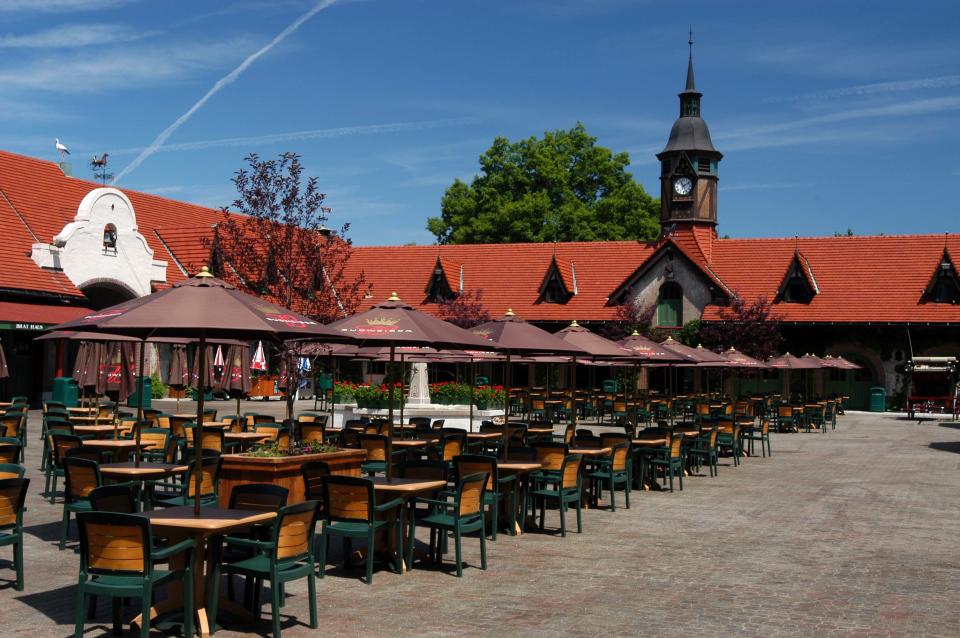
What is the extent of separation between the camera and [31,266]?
113 ft

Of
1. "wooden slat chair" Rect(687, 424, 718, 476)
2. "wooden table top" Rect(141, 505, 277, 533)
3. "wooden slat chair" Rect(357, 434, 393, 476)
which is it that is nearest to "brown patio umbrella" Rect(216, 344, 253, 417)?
"wooden slat chair" Rect(357, 434, 393, 476)

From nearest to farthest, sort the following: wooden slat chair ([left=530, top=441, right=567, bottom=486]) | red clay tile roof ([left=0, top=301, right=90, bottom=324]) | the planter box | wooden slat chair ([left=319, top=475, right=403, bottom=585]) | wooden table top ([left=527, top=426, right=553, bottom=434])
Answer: wooden slat chair ([left=319, top=475, right=403, bottom=585]) → the planter box → wooden slat chair ([left=530, top=441, right=567, bottom=486]) → wooden table top ([left=527, top=426, right=553, bottom=434]) → red clay tile roof ([left=0, top=301, right=90, bottom=324])

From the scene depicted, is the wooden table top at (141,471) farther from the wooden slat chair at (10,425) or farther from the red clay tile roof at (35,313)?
the red clay tile roof at (35,313)

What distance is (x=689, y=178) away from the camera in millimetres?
53781

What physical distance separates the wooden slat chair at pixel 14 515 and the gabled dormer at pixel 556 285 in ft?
140

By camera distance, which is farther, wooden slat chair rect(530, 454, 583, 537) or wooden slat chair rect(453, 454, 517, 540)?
wooden slat chair rect(530, 454, 583, 537)

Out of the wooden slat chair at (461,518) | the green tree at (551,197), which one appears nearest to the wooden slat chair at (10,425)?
the wooden slat chair at (461,518)

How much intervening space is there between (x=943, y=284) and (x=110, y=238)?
3508 centimetres

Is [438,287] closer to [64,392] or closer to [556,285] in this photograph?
[556,285]

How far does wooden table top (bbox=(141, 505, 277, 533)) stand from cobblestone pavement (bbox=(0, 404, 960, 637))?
0.87m

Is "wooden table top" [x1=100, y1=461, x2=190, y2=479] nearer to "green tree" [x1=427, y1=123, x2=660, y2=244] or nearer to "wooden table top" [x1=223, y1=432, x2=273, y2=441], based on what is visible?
"wooden table top" [x1=223, y1=432, x2=273, y2=441]

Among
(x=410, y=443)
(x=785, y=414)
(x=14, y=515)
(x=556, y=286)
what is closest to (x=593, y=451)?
(x=410, y=443)

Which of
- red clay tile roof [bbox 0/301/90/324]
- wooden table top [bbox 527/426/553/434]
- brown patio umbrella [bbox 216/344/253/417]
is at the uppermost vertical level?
red clay tile roof [bbox 0/301/90/324]

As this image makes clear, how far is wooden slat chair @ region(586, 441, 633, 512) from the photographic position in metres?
15.2
